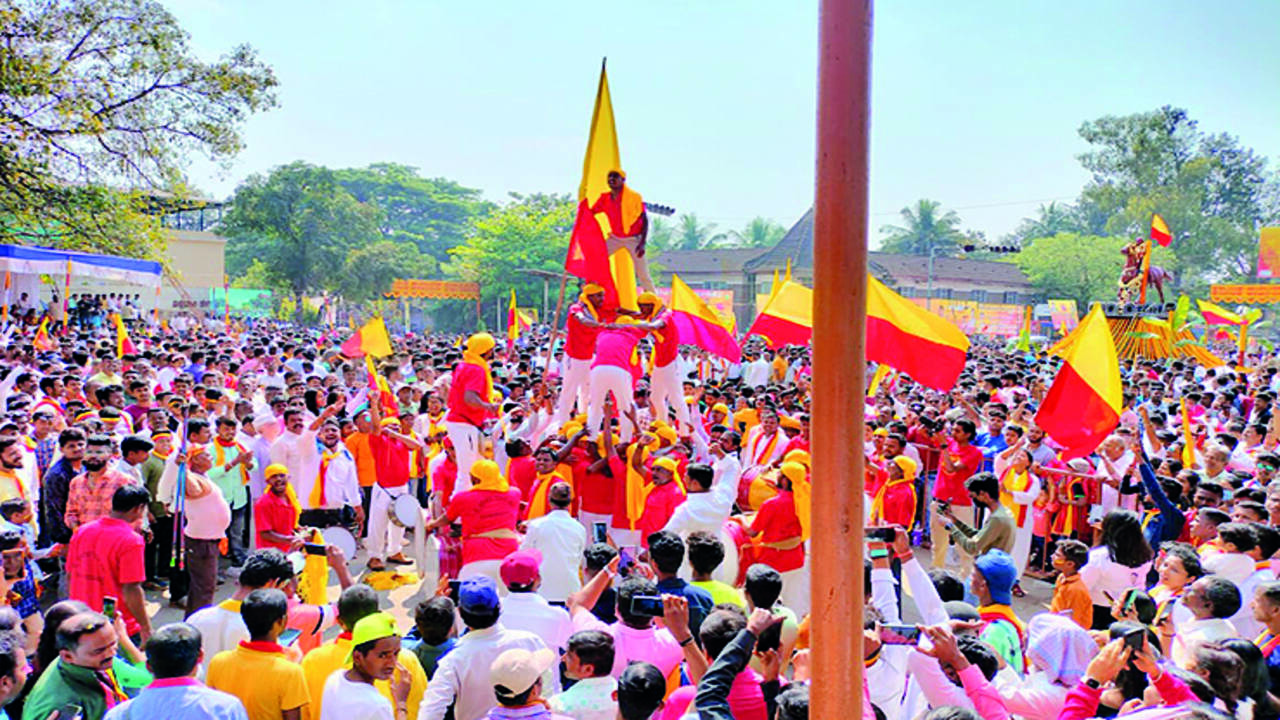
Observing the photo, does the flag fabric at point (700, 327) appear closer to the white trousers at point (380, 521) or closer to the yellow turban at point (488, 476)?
the white trousers at point (380, 521)

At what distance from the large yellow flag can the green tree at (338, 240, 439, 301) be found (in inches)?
1429

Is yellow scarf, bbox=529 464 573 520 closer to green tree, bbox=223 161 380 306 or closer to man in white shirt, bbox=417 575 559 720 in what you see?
man in white shirt, bbox=417 575 559 720

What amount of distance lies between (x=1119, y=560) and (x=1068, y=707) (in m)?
2.31

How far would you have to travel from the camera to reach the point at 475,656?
12.0 ft

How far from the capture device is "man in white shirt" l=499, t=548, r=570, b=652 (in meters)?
4.20

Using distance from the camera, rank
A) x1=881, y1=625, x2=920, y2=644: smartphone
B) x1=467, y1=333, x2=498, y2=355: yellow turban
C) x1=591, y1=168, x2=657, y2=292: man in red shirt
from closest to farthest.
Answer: x1=881, y1=625, x2=920, y2=644: smartphone < x1=467, y1=333, x2=498, y2=355: yellow turban < x1=591, y1=168, x2=657, y2=292: man in red shirt

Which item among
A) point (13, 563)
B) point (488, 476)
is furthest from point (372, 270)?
point (13, 563)

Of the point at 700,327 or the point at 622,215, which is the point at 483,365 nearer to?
the point at 622,215

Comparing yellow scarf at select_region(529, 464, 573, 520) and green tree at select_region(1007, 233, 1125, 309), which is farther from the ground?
green tree at select_region(1007, 233, 1125, 309)

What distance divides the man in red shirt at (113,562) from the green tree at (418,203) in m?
67.8

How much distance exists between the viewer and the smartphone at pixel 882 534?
4.09 m

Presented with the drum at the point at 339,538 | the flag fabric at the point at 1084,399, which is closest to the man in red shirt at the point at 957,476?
the flag fabric at the point at 1084,399

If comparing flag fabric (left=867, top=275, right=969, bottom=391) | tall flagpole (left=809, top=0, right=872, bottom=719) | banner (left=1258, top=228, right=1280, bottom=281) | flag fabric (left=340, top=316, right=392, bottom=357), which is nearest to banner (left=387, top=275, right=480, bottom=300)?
flag fabric (left=340, top=316, right=392, bottom=357)

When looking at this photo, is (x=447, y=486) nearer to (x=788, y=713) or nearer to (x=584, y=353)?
(x=584, y=353)
